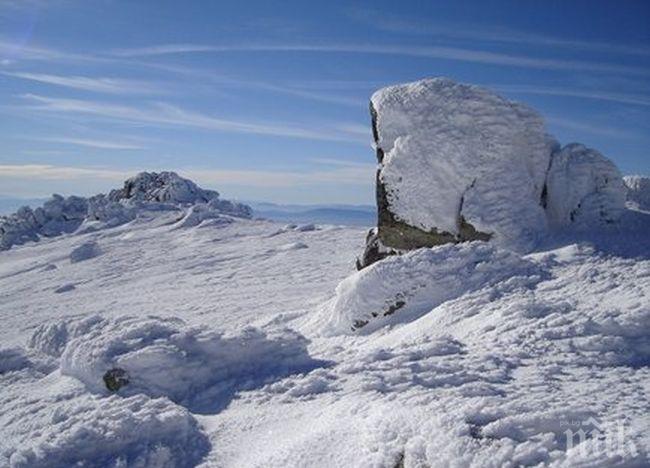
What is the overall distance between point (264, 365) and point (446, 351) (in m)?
2.47

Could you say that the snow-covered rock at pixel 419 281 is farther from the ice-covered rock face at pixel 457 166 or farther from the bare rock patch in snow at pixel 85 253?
the bare rock patch in snow at pixel 85 253

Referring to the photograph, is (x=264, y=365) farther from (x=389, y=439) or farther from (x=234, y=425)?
(x=389, y=439)

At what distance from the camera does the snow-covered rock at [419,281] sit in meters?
8.85

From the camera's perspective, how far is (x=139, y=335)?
789 centimetres

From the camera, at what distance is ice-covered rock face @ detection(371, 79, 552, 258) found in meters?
11.5

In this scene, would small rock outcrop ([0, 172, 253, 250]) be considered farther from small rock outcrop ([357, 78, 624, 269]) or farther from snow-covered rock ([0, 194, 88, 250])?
small rock outcrop ([357, 78, 624, 269])

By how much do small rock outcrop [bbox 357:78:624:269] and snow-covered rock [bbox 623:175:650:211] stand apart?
274cm

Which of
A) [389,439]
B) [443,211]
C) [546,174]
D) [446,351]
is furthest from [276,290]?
[389,439]

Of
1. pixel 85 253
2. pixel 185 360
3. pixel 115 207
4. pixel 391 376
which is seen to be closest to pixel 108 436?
pixel 185 360

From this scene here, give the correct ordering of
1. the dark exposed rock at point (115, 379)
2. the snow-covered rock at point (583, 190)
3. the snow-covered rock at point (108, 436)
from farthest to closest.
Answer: the snow-covered rock at point (583, 190) → the dark exposed rock at point (115, 379) → the snow-covered rock at point (108, 436)

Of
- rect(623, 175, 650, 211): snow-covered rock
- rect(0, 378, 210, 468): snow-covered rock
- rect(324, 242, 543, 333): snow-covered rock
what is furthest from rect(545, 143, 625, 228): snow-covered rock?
rect(0, 378, 210, 468): snow-covered rock

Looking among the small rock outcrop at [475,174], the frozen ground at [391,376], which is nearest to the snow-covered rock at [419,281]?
the frozen ground at [391,376]

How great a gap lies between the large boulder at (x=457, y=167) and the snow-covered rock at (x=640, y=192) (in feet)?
10.1

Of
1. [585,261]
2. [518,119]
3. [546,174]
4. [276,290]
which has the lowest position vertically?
[276,290]
